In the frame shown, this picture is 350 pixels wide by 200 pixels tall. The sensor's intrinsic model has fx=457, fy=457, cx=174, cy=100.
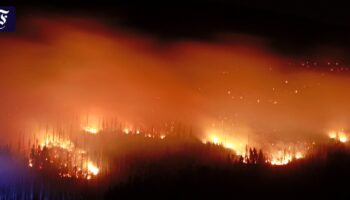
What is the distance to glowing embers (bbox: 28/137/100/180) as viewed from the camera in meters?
12.4

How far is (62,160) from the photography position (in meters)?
12.8

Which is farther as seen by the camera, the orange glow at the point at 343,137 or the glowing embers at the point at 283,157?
the orange glow at the point at 343,137

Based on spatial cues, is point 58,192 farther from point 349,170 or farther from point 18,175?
point 349,170

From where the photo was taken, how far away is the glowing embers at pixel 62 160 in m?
12.4

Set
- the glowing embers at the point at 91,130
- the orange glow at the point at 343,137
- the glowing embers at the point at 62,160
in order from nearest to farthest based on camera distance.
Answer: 1. the glowing embers at the point at 62,160
2. the glowing embers at the point at 91,130
3. the orange glow at the point at 343,137

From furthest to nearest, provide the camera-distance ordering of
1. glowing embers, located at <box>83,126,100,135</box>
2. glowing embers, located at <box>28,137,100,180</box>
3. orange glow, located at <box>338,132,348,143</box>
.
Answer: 1. orange glow, located at <box>338,132,348,143</box>
2. glowing embers, located at <box>83,126,100,135</box>
3. glowing embers, located at <box>28,137,100,180</box>

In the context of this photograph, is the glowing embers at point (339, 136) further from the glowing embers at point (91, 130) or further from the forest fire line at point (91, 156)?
the glowing embers at point (91, 130)

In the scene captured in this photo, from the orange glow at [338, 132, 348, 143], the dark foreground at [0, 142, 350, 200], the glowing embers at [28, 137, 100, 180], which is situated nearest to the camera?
the dark foreground at [0, 142, 350, 200]

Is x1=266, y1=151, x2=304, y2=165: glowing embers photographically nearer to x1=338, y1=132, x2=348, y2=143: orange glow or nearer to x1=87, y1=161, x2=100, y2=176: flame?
x1=338, y1=132, x2=348, y2=143: orange glow

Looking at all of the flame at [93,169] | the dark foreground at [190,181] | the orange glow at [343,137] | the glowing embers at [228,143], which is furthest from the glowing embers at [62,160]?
the orange glow at [343,137]

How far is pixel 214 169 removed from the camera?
13.4 m

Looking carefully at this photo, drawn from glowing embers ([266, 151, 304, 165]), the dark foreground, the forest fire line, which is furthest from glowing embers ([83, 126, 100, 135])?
glowing embers ([266, 151, 304, 165])

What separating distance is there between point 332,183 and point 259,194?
6.99ft

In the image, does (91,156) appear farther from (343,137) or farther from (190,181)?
(343,137)
